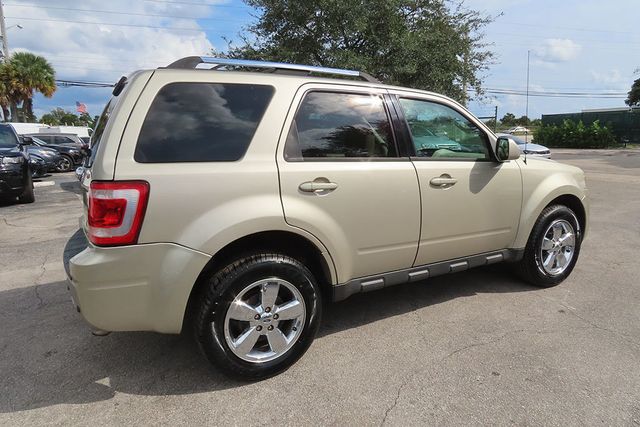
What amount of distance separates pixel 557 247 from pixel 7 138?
10858 millimetres

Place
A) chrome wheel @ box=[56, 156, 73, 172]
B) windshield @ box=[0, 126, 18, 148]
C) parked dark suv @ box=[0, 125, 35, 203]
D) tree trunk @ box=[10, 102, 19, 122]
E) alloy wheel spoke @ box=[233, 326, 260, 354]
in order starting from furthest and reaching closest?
tree trunk @ box=[10, 102, 19, 122]
chrome wheel @ box=[56, 156, 73, 172]
windshield @ box=[0, 126, 18, 148]
parked dark suv @ box=[0, 125, 35, 203]
alloy wheel spoke @ box=[233, 326, 260, 354]

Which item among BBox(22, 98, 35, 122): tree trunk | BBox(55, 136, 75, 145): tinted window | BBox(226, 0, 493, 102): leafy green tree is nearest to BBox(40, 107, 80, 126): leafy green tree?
BBox(22, 98, 35, 122): tree trunk

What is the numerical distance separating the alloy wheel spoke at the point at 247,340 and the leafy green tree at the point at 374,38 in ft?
35.0

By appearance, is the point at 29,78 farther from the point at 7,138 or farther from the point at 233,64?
the point at 233,64

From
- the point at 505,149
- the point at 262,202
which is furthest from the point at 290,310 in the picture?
the point at 505,149

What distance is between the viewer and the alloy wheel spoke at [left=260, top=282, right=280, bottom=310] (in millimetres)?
2793

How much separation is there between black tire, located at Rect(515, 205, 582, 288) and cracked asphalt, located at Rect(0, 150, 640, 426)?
116 mm

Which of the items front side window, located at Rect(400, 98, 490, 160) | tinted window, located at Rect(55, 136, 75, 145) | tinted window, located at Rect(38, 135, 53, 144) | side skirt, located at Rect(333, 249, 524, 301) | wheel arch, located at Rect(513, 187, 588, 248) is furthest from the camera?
tinted window, located at Rect(55, 136, 75, 145)

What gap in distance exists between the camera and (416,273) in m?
3.50

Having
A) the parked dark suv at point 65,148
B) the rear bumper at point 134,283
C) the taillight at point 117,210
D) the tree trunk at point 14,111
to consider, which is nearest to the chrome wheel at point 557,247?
the rear bumper at point 134,283

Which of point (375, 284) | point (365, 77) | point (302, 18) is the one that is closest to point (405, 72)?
point (302, 18)

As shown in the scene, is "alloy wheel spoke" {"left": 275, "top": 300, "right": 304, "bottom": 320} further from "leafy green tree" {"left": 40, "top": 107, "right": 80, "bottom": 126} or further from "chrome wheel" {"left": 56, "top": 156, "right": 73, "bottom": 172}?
"leafy green tree" {"left": 40, "top": 107, "right": 80, "bottom": 126}

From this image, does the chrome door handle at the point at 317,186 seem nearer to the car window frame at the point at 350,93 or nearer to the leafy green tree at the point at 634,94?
the car window frame at the point at 350,93

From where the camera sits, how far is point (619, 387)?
8.97ft
